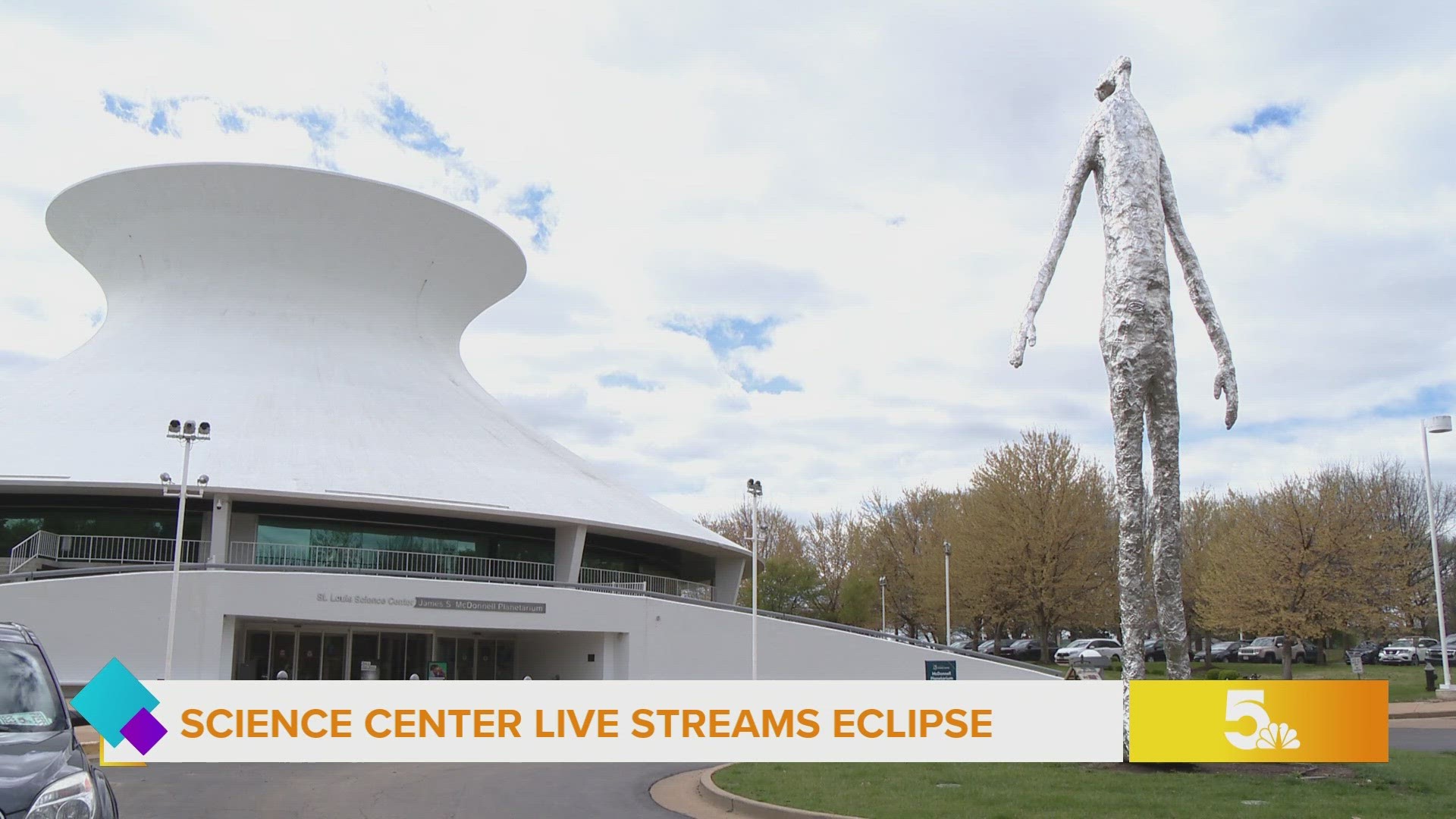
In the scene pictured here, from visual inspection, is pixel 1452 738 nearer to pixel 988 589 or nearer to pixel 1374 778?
pixel 1374 778

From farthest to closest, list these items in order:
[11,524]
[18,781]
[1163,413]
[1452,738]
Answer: [11,524] → [1452,738] → [1163,413] → [18,781]

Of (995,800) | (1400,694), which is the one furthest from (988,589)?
(995,800)

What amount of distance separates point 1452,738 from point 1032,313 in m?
12.0

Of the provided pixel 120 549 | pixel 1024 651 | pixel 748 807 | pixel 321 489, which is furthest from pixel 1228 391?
pixel 1024 651

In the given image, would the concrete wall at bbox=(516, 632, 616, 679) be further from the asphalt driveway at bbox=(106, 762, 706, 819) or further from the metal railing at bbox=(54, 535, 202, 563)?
the asphalt driveway at bbox=(106, 762, 706, 819)

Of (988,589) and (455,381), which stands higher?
(455,381)

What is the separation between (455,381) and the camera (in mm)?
36188

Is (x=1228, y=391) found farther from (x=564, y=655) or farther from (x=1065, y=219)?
(x=564, y=655)

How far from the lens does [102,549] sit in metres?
28.1

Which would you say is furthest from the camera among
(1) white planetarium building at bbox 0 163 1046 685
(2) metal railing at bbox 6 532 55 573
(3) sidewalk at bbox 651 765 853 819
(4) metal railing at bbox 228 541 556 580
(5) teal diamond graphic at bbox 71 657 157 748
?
(4) metal railing at bbox 228 541 556 580

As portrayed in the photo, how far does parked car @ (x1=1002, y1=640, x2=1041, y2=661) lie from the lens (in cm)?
5066

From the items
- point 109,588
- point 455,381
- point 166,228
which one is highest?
point 166,228

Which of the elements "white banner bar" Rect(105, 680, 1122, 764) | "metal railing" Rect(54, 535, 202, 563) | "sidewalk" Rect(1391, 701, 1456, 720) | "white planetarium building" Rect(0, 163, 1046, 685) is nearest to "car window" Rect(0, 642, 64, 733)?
"white banner bar" Rect(105, 680, 1122, 764)

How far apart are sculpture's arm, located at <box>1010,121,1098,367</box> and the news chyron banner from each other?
402cm
